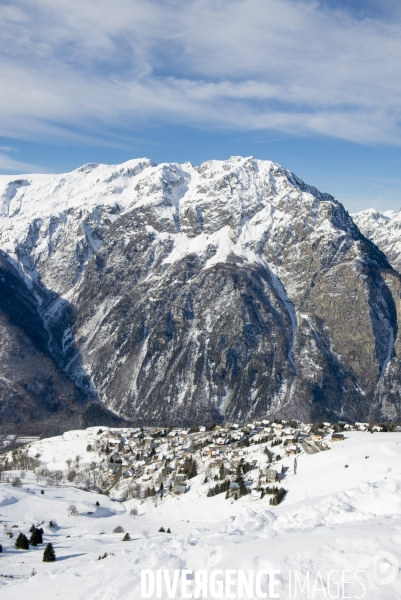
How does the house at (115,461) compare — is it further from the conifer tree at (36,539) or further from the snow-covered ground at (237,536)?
the conifer tree at (36,539)

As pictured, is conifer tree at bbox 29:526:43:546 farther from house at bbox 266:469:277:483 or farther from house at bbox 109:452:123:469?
house at bbox 109:452:123:469

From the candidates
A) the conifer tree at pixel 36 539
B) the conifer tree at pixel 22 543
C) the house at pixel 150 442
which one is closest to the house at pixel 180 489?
the house at pixel 150 442

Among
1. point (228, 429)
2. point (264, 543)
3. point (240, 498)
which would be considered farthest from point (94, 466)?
point (264, 543)

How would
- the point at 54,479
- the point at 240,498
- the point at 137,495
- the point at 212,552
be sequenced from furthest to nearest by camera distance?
the point at 54,479 → the point at 137,495 → the point at 240,498 → the point at 212,552

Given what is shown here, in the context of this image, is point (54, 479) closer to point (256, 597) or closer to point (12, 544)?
point (12, 544)

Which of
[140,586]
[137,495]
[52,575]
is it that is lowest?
[137,495]

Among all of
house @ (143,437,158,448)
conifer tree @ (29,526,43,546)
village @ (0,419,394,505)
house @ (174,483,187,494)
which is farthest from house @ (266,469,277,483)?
house @ (143,437,158,448)

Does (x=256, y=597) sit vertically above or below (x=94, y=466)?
above
